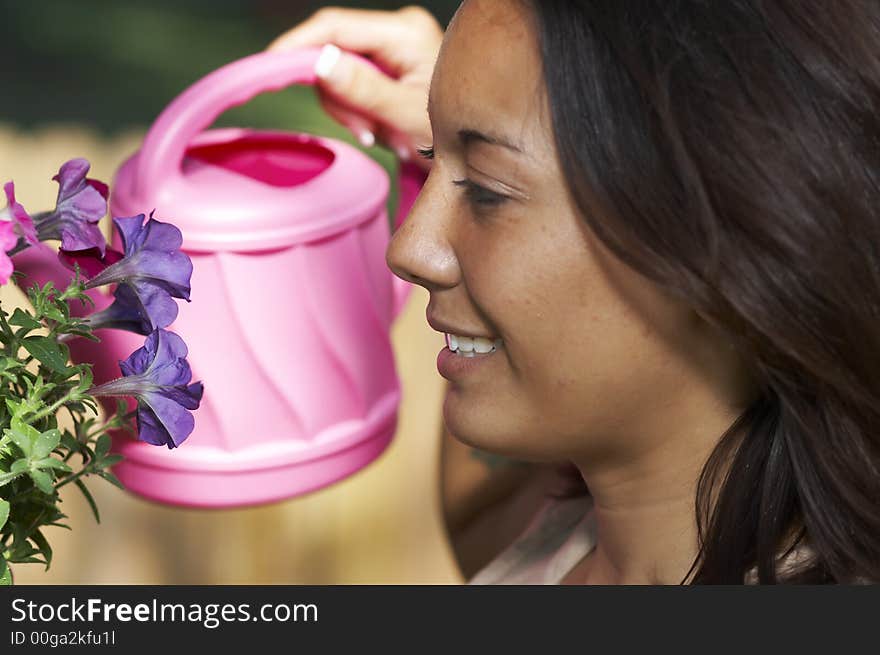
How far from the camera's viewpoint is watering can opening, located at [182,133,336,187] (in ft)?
3.02

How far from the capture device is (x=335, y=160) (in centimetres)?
90

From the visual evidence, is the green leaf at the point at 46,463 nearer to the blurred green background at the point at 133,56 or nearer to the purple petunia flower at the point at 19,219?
the purple petunia flower at the point at 19,219

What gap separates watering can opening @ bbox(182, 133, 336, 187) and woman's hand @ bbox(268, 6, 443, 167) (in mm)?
40

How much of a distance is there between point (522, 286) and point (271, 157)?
1.03 ft

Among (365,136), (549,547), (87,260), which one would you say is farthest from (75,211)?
(549,547)

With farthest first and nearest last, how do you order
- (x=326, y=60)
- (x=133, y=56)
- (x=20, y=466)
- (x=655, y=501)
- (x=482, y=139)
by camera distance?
(x=133, y=56)
(x=326, y=60)
(x=655, y=501)
(x=482, y=139)
(x=20, y=466)

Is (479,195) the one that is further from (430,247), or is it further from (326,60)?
(326,60)

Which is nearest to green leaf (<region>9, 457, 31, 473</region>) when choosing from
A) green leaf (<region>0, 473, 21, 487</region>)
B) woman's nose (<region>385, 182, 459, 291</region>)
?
green leaf (<region>0, 473, 21, 487</region>)

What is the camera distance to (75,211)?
63 cm

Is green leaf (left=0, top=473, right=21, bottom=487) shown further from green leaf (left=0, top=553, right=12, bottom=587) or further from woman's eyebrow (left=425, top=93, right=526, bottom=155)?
woman's eyebrow (left=425, top=93, right=526, bottom=155)

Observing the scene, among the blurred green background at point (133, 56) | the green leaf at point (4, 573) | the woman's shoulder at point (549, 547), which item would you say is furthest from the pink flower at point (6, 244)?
the blurred green background at point (133, 56)

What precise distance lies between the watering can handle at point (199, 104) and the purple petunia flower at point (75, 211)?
0.18 m

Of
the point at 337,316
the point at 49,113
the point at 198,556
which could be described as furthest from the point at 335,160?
the point at 49,113

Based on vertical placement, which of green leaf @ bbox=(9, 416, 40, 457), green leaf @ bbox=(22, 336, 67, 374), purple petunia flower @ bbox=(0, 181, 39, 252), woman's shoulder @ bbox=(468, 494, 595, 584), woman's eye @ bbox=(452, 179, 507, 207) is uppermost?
woman's eye @ bbox=(452, 179, 507, 207)
